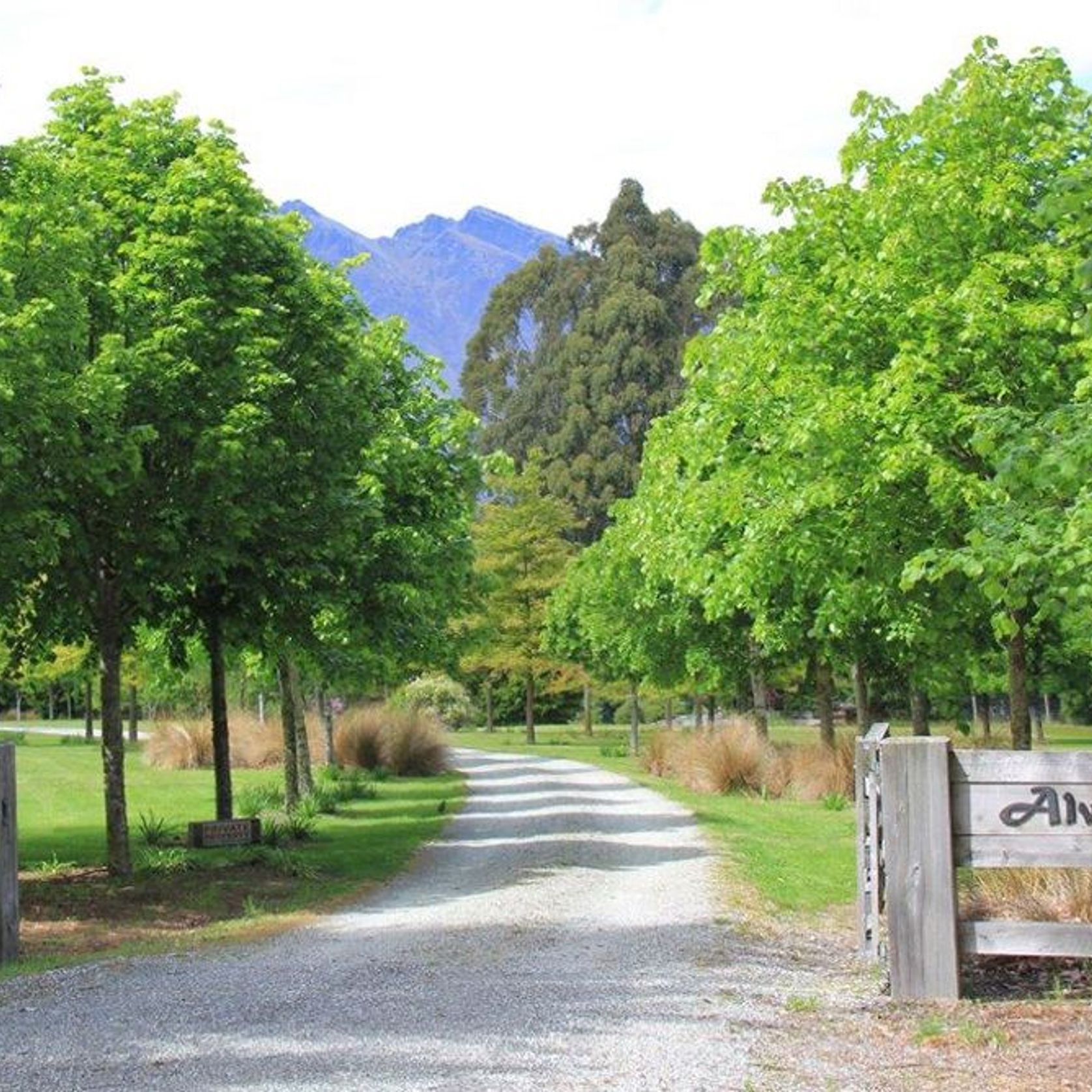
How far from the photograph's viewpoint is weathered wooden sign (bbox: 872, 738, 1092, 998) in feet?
26.1

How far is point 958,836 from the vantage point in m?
8.14

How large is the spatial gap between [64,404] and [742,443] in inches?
248

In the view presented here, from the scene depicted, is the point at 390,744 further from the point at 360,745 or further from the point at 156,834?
the point at 156,834

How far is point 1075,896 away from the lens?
9.29 metres

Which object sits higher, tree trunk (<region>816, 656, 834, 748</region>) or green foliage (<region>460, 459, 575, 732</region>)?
green foliage (<region>460, 459, 575, 732</region>)

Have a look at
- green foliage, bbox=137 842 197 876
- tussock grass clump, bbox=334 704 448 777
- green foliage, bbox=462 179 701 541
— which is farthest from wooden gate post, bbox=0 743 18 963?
green foliage, bbox=462 179 701 541

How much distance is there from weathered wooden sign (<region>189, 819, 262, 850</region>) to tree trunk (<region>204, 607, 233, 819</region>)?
405mm

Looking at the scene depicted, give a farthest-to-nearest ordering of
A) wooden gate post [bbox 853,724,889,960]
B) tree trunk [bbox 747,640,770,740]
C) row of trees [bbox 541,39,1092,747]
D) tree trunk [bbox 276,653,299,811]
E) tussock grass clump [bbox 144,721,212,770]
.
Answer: tussock grass clump [bbox 144,721,212,770], tree trunk [bbox 747,640,770,740], tree trunk [bbox 276,653,299,811], row of trees [bbox 541,39,1092,747], wooden gate post [bbox 853,724,889,960]

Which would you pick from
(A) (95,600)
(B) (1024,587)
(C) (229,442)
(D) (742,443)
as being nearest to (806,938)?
(B) (1024,587)

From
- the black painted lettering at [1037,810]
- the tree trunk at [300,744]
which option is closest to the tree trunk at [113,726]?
the tree trunk at [300,744]

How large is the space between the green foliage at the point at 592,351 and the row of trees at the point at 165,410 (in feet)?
143

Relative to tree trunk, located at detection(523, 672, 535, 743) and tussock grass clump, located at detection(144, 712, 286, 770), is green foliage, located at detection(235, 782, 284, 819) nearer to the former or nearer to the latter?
tussock grass clump, located at detection(144, 712, 286, 770)

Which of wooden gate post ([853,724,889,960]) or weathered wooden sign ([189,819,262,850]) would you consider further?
weathered wooden sign ([189,819,262,850])

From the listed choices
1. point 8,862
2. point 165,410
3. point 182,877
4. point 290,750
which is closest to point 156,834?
point 182,877
